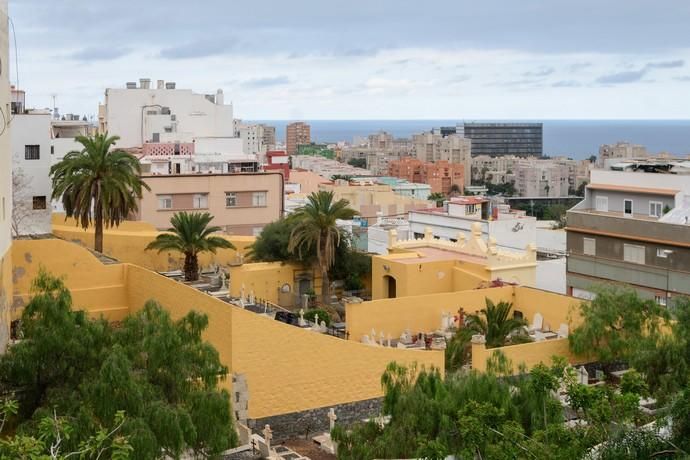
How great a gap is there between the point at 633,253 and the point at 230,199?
2196 cm

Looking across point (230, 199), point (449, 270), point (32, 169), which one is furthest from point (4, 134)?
point (230, 199)

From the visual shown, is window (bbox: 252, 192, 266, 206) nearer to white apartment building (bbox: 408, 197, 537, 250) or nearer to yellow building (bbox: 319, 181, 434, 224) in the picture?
white apartment building (bbox: 408, 197, 537, 250)

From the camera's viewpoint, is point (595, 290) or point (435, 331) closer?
point (595, 290)

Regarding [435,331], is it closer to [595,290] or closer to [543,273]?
[595,290]

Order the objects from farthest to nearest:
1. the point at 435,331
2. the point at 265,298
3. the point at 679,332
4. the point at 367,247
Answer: the point at 367,247
the point at 265,298
the point at 435,331
the point at 679,332

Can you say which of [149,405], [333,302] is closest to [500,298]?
[333,302]

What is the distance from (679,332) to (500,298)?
933cm

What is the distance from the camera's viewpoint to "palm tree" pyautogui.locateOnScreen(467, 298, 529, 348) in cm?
3089

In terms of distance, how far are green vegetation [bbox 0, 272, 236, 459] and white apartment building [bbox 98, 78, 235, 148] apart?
49.1 metres

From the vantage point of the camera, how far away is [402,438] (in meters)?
18.9

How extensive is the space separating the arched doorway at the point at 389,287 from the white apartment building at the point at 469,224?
17.0 metres

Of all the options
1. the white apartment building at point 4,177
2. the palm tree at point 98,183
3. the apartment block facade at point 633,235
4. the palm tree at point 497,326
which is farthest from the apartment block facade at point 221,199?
the white apartment building at point 4,177

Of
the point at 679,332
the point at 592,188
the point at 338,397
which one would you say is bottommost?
the point at 338,397

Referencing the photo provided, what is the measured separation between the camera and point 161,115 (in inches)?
2756
